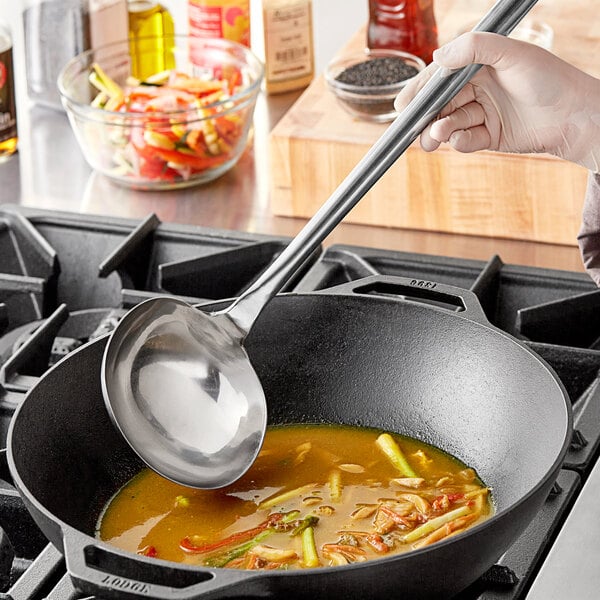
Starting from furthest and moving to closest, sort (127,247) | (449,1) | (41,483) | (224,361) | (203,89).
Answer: (449,1)
(203,89)
(127,247)
(224,361)
(41,483)

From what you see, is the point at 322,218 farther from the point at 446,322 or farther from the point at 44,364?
the point at 44,364

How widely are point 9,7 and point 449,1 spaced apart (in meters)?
0.87

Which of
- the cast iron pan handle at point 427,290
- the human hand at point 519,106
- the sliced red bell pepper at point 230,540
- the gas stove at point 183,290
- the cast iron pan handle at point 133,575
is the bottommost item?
the gas stove at point 183,290

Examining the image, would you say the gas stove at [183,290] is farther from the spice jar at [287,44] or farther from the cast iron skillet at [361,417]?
the spice jar at [287,44]

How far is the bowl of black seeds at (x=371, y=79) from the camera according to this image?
148cm

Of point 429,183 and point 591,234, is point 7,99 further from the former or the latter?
point 591,234

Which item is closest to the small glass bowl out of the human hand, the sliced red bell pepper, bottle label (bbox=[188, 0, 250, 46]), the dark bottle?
bottle label (bbox=[188, 0, 250, 46])

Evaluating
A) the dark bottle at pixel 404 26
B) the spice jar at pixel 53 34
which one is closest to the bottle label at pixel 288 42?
the dark bottle at pixel 404 26

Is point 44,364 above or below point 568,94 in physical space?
below

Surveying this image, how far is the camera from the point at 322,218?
3.09ft

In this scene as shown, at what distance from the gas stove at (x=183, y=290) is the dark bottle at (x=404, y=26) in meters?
0.42

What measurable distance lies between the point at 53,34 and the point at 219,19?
9.2 inches

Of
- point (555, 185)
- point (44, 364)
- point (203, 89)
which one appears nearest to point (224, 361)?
point (44, 364)

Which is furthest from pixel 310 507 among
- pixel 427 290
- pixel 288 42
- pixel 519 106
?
pixel 288 42
